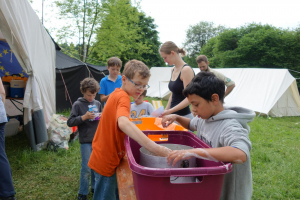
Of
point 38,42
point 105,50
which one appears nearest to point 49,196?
point 38,42

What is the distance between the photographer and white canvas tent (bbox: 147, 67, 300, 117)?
9.40m

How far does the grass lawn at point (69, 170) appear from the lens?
3020 millimetres

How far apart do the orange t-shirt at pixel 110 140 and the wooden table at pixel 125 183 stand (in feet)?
0.28

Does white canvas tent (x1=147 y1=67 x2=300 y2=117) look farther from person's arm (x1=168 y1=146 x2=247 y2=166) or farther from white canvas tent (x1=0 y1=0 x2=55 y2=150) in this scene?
person's arm (x1=168 y1=146 x2=247 y2=166)

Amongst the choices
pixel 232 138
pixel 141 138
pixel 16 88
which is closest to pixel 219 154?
pixel 232 138

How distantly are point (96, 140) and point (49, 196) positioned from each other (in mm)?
1831

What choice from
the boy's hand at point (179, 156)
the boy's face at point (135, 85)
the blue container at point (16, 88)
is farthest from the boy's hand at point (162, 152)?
the blue container at point (16, 88)

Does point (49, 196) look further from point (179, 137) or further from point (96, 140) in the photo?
point (179, 137)

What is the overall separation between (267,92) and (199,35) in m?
40.2

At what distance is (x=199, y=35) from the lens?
4706cm

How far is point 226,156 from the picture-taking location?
973mm

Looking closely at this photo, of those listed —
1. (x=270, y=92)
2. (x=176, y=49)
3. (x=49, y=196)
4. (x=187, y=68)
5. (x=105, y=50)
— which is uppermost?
(x=105, y=50)

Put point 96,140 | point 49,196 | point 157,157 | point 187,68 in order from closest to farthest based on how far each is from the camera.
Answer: point 157,157 → point 96,140 → point 187,68 → point 49,196

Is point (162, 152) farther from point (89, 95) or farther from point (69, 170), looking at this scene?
point (69, 170)
